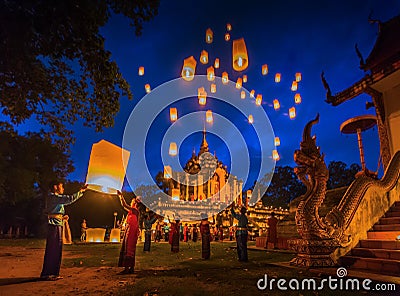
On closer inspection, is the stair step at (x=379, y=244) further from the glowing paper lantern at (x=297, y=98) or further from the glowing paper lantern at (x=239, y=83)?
the glowing paper lantern at (x=239, y=83)

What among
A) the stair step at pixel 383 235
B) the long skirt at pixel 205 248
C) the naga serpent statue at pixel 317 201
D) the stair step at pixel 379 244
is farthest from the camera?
the long skirt at pixel 205 248

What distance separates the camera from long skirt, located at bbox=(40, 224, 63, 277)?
21.3ft

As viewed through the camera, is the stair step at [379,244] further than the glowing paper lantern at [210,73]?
No

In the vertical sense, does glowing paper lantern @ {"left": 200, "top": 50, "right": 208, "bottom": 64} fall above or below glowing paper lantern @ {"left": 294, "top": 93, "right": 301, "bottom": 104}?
above

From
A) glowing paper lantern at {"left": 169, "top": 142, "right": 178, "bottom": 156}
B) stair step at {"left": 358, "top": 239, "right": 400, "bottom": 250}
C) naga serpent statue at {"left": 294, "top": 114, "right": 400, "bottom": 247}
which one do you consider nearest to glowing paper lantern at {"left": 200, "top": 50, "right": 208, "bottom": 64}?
naga serpent statue at {"left": 294, "top": 114, "right": 400, "bottom": 247}

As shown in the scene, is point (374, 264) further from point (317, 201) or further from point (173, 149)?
point (173, 149)

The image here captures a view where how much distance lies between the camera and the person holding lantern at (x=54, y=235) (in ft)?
21.3

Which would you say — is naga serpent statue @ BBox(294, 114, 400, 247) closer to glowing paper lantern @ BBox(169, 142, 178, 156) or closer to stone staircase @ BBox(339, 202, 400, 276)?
stone staircase @ BBox(339, 202, 400, 276)

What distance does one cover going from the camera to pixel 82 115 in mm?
9109

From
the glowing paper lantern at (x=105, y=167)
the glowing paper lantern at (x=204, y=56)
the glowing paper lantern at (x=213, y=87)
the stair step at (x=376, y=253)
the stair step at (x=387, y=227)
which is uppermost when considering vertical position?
the glowing paper lantern at (x=204, y=56)

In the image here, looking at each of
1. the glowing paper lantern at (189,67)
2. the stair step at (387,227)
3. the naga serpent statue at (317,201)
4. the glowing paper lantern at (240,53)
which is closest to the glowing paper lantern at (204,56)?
the glowing paper lantern at (189,67)

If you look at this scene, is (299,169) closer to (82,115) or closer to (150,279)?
(150,279)

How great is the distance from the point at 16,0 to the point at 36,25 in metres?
0.60

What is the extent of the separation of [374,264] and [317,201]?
1.96 m
